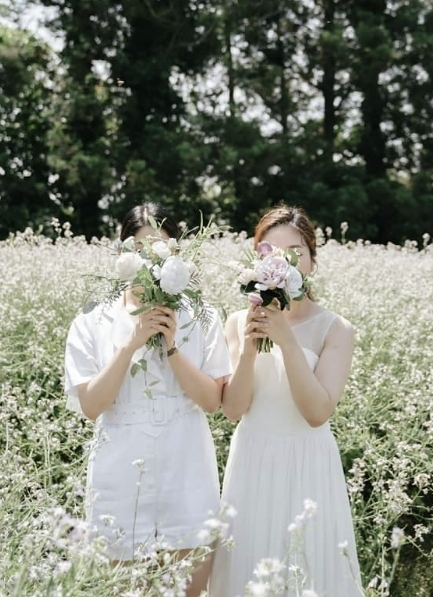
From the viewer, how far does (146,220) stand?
Answer: 2953 mm

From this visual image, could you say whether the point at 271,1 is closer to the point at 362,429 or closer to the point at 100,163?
the point at 100,163

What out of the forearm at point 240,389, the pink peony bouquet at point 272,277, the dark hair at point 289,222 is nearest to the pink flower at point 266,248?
the pink peony bouquet at point 272,277

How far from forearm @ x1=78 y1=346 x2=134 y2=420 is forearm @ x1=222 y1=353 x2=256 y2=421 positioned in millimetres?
378

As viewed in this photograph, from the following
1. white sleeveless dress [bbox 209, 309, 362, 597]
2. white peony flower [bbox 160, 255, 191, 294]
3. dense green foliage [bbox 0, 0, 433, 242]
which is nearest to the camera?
white peony flower [bbox 160, 255, 191, 294]

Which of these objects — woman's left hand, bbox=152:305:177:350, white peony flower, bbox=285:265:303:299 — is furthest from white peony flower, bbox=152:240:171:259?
white peony flower, bbox=285:265:303:299

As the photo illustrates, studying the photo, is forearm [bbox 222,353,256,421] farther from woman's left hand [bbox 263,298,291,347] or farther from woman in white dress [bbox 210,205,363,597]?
woman's left hand [bbox 263,298,291,347]

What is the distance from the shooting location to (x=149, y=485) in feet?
8.99

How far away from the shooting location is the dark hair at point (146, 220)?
116 inches

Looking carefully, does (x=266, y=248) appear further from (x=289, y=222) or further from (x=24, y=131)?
(x=24, y=131)

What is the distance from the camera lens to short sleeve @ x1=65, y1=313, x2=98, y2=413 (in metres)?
2.79

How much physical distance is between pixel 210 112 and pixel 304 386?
14.5 metres

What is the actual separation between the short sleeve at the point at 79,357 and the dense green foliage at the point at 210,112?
12.7 meters

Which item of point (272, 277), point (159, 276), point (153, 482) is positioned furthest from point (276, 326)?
point (153, 482)

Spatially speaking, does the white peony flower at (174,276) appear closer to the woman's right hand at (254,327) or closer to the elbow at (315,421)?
the woman's right hand at (254,327)
